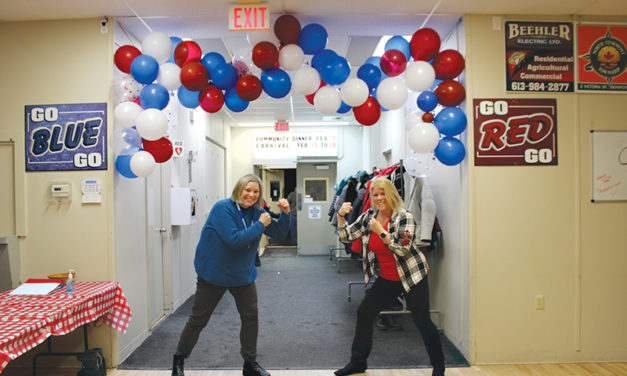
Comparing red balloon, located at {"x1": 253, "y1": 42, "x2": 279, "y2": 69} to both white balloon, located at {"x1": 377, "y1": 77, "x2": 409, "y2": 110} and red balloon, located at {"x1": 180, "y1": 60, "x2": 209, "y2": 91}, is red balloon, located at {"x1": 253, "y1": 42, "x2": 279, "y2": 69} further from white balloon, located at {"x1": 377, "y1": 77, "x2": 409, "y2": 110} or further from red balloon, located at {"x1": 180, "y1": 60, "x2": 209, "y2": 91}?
white balloon, located at {"x1": 377, "y1": 77, "x2": 409, "y2": 110}

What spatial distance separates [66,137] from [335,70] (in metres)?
2.08

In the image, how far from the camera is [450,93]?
2682 millimetres

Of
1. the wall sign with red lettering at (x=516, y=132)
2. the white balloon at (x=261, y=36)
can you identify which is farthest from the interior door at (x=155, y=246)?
the wall sign with red lettering at (x=516, y=132)

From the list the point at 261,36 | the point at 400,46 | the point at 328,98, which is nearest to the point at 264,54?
the point at 261,36

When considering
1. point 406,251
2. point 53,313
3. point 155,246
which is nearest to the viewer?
point 53,313

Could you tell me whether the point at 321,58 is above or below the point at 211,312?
above

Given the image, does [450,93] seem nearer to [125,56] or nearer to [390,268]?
[390,268]

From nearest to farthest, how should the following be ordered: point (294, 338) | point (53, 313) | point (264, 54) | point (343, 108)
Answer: point (53, 313) → point (264, 54) → point (343, 108) → point (294, 338)

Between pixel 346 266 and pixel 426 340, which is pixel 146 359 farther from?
pixel 346 266

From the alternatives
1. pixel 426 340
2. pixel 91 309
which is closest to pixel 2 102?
pixel 91 309

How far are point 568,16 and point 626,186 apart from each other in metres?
1.37

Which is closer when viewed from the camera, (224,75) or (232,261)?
(232,261)

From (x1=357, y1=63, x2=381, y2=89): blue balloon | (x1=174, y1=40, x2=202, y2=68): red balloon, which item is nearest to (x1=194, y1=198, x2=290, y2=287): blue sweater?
(x1=174, y1=40, x2=202, y2=68): red balloon

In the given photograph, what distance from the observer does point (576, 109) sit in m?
2.73
